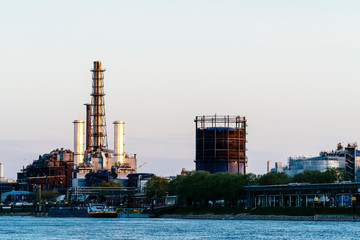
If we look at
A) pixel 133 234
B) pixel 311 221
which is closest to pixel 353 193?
pixel 311 221

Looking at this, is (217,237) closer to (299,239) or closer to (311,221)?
(299,239)

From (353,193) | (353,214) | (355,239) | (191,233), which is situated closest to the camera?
(355,239)

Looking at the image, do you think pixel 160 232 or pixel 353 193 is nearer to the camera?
pixel 160 232

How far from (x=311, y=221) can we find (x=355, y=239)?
66422 mm

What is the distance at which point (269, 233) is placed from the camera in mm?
143125

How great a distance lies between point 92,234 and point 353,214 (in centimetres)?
5992

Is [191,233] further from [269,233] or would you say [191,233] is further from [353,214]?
[353,214]

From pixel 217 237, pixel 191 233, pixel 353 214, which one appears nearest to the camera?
pixel 217 237

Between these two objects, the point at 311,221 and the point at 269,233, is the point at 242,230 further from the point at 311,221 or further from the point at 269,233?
the point at 311,221

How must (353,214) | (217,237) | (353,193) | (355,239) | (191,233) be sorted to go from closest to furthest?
1. (355,239)
2. (217,237)
3. (191,233)
4. (353,214)
5. (353,193)

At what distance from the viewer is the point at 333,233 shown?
137875mm

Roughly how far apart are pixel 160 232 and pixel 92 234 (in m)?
12.0

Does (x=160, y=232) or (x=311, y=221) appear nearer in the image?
(x=160, y=232)

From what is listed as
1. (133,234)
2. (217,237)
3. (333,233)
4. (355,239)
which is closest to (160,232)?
(133,234)
